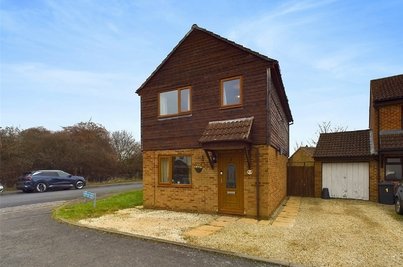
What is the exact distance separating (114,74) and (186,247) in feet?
56.4

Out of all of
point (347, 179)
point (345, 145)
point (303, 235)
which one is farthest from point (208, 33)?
point (347, 179)

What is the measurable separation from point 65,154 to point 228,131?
2379 centimetres

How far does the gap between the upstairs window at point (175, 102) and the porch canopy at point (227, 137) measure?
1.64 meters

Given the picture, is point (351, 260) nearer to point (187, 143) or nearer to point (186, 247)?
point (186, 247)

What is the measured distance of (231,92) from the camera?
11.1m

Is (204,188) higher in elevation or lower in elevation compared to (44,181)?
higher

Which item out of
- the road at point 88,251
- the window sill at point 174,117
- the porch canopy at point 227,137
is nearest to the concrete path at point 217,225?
the road at point 88,251

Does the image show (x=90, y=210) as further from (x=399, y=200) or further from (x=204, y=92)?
(x=399, y=200)

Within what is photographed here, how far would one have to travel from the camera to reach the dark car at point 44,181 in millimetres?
21844

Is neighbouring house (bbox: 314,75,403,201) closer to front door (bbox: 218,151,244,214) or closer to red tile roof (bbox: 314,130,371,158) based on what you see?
red tile roof (bbox: 314,130,371,158)

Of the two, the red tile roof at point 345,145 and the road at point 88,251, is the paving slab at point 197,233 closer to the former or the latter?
the road at point 88,251

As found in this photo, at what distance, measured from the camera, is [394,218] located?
10680 mm

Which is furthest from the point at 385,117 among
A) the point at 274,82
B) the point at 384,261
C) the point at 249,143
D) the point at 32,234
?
the point at 32,234

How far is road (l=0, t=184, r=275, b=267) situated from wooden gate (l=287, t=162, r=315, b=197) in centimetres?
1344
